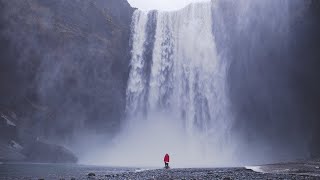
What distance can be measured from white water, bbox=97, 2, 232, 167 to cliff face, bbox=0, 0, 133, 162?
9.14 ft

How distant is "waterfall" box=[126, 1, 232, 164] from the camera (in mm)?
53000

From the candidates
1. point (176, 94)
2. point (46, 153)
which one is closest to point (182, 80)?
point (176, 94)

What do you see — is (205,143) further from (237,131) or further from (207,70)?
(207,70)

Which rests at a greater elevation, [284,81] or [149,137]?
[284,81]

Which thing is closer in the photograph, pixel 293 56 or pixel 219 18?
pixel 293 56

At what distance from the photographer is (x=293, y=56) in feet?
154

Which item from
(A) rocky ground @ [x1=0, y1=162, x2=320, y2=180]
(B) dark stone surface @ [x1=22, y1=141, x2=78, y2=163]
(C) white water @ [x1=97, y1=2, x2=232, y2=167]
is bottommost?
(A) rocky ground @ [x1=0, y1=162, x2=320, y2=180]

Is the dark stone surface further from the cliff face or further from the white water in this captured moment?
the white water

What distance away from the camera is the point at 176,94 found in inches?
2217

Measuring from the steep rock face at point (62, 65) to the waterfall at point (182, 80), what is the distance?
10.1 ft

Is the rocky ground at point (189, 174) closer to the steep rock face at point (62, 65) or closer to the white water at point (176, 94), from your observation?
the white water at point (176, 94)

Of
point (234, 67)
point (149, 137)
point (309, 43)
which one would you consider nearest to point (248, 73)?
point (234, 67)

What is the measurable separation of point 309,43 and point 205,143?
1911 centimetres

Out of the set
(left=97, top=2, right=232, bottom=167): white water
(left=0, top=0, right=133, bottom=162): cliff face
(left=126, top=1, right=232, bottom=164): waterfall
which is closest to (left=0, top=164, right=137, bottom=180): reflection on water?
(left=97, top=2, right=232, bottom=167): white water
